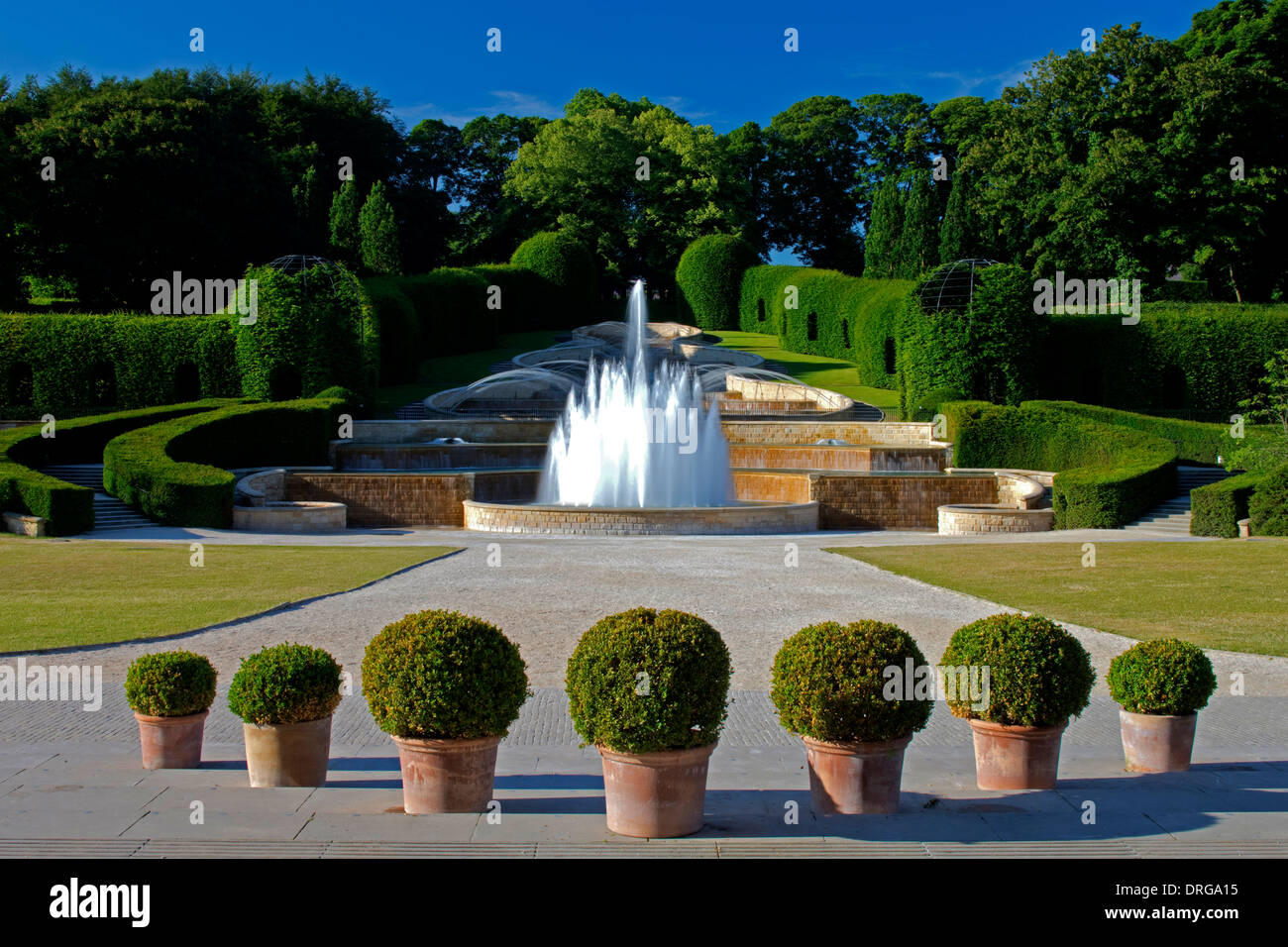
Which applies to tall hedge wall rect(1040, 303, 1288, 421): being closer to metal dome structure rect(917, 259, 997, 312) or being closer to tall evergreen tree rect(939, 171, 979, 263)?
metal dome structure rect(917, 259, 997, 312)

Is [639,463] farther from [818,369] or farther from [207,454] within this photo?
[818,369]

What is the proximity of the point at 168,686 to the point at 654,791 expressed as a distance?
10.7 ft

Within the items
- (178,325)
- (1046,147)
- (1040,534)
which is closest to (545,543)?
(1040,534)

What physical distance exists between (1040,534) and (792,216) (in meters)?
50.7

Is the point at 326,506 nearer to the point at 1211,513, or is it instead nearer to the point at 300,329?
the point at 300,329

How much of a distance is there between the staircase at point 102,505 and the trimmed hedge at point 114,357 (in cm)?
804

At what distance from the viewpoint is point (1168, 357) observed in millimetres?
34250

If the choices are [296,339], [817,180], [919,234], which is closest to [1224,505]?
[296,339]

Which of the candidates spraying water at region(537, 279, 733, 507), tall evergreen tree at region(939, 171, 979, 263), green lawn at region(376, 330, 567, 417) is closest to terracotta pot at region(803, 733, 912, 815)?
spraying water at region(537, 279, 733, 507)

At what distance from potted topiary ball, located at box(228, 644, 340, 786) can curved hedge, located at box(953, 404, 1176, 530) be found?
20103 mm

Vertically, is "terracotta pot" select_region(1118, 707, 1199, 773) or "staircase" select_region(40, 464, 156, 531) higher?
"staircase" select_region(40, 464, 156, 531)

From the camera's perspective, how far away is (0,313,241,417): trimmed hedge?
34531 millimetres

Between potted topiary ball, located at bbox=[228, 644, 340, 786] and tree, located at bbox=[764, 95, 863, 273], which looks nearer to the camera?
potted topiary ball, located at bbox=[228, 644, 340, 786]

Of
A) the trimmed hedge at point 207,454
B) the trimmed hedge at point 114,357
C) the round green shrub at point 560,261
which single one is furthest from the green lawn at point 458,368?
the trimmed hedge at point 207,454
